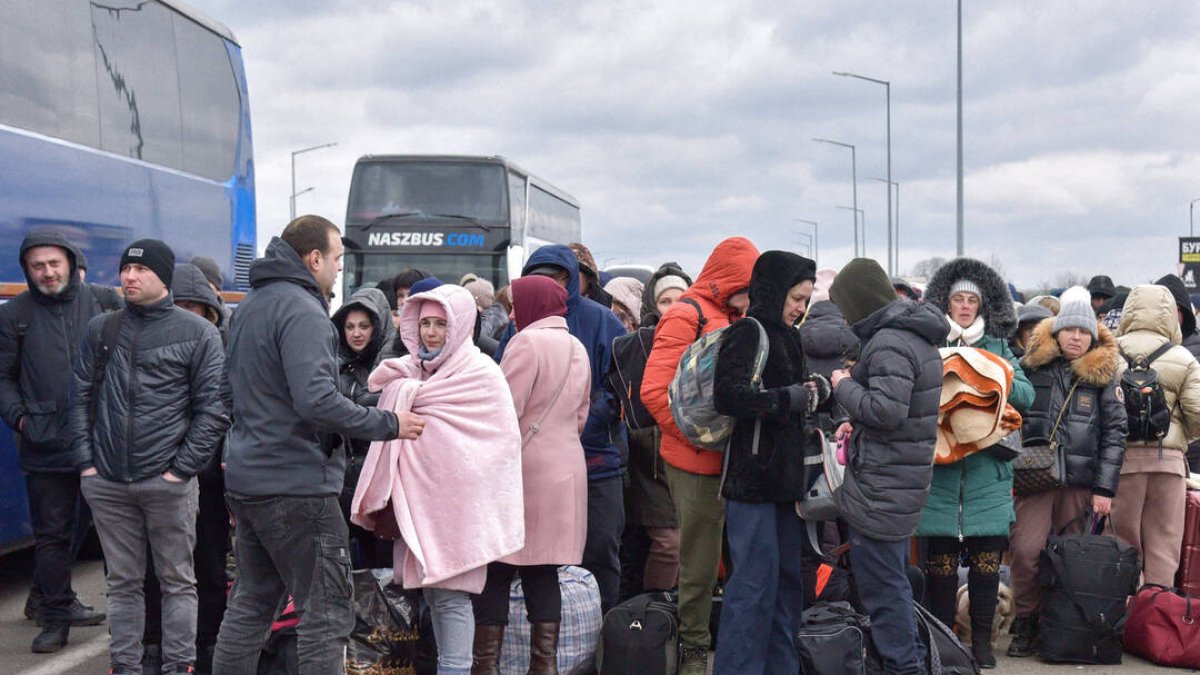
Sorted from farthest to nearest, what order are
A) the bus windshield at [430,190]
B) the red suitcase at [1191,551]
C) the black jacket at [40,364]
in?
the bus windshield at [430,190] → the red suitcase at [1191,551] → the black jacket at [40,364]

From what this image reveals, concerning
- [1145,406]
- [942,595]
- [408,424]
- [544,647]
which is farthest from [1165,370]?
[408,424]

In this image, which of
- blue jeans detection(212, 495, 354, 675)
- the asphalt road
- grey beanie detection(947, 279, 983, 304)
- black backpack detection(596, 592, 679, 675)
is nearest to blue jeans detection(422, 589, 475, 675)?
blue jeans detection(212, 495, 354, 675)

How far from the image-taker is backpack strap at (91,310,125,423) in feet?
19.1

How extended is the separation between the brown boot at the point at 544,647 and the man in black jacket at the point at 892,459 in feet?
4.62

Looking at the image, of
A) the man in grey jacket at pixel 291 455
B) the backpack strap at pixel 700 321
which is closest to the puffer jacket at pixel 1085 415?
the backpack strap at pixel 700 321

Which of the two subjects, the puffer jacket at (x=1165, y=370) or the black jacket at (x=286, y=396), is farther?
the puffer jacket at (x=1165, y=370)

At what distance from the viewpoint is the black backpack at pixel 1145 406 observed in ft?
23.9

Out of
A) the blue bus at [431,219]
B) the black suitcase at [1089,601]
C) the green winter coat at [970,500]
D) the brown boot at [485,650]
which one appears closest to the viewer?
the brown boot at [485,650]

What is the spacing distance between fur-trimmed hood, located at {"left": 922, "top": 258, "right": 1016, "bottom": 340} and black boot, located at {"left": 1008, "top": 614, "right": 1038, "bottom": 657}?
1.62 meters

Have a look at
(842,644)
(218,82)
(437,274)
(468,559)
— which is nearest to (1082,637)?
(842,644)

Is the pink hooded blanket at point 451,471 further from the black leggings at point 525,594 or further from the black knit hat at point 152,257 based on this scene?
the black knit hat at point 152,257

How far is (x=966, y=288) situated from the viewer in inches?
269

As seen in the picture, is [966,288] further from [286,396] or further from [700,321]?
[286,396]

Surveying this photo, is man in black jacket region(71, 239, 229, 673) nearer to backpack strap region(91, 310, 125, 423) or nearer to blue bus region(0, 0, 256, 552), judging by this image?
backpack strap region(91, 310, 125, 423)
